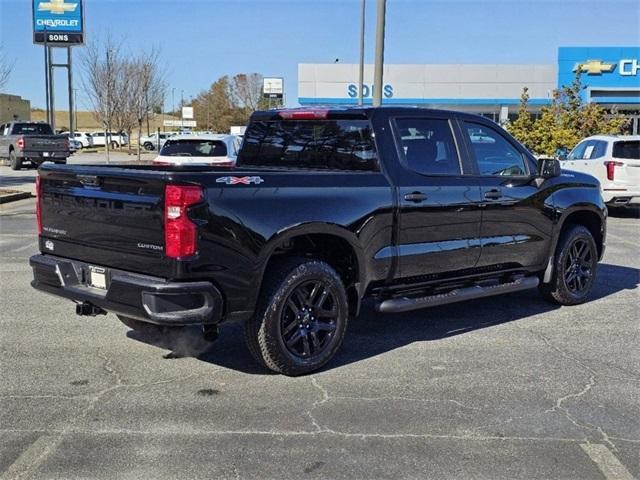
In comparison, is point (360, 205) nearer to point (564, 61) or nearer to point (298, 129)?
point (298, 129)

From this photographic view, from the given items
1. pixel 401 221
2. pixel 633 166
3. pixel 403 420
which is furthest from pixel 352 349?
pixel 633 166

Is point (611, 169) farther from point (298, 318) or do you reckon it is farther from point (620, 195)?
point (298, 318)

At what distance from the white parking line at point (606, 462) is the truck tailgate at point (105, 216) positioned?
2.68m

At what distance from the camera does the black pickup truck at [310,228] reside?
456 centimetres

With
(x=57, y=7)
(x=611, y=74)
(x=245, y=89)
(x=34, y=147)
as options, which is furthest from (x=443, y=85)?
(x=245, y=89)

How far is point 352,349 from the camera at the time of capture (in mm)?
5945

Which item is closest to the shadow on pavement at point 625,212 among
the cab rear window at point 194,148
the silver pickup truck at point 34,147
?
the cab rear window at point 194,148

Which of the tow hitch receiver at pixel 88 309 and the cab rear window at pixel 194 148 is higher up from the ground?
the cab rear window at pixel 194 148

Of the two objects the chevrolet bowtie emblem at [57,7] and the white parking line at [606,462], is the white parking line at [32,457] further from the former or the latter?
the chevrolet bowtie emblem at [57,7]

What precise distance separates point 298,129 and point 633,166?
36.8 feet

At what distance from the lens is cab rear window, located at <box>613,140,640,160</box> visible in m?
15.4

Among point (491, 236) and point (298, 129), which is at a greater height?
point (298, 129)

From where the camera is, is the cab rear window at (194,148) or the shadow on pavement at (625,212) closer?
the cab rear window at (194,148)

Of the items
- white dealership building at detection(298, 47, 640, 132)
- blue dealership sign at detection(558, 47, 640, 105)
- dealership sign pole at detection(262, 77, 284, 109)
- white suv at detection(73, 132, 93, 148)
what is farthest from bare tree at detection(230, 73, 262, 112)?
blue dealership sign at detection(558, 47, 640, 105)
